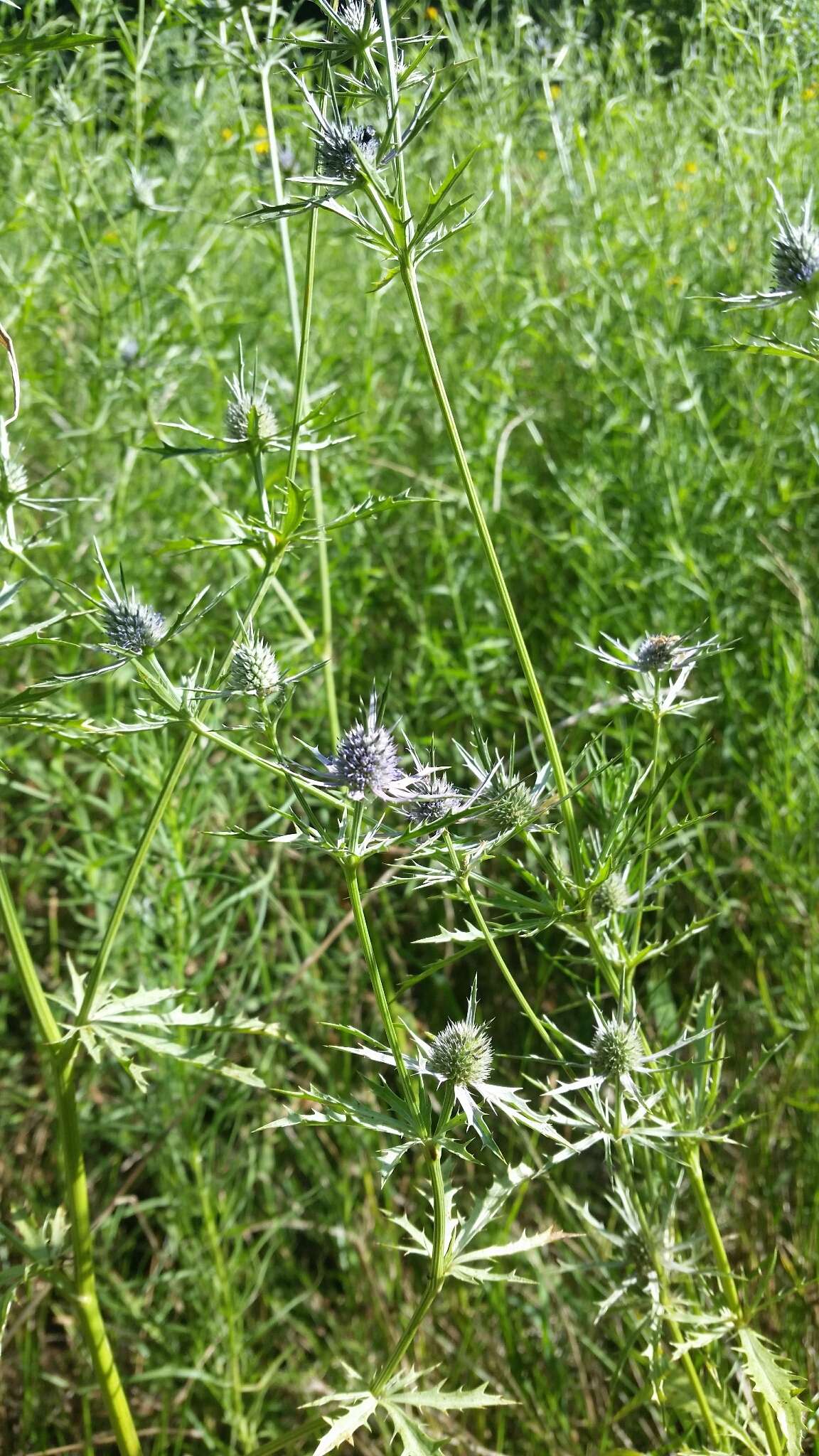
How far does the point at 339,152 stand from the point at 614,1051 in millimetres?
890

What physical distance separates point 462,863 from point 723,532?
1577mm

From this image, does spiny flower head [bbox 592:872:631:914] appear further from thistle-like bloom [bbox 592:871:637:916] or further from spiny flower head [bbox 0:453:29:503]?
spiny flower head [bbox 0:453:29:503]

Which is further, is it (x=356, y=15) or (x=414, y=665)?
(x=414, y=665)

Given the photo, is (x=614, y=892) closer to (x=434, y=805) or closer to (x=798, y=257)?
(x=434, y=805)

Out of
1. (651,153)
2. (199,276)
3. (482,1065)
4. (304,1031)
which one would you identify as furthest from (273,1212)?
(651,153)

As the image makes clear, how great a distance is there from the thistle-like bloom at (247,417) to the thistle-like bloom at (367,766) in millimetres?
328

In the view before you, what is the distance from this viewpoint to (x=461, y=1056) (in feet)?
3.46

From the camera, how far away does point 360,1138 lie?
2008mm

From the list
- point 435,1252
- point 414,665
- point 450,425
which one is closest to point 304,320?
point 450,425

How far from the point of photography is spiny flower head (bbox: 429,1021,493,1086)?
1045mm

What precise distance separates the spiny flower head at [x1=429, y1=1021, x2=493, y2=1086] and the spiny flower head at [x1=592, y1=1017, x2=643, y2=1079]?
4.7 inches

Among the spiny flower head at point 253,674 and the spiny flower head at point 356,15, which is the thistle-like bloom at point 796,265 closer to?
the spiny flower head at point 356,15

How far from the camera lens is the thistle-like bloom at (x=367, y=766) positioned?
101cm

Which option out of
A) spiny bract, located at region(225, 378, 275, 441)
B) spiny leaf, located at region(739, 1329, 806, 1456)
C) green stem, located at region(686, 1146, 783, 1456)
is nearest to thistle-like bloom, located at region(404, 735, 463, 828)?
spiny bract, located at region(225, 378, 275, 441)
